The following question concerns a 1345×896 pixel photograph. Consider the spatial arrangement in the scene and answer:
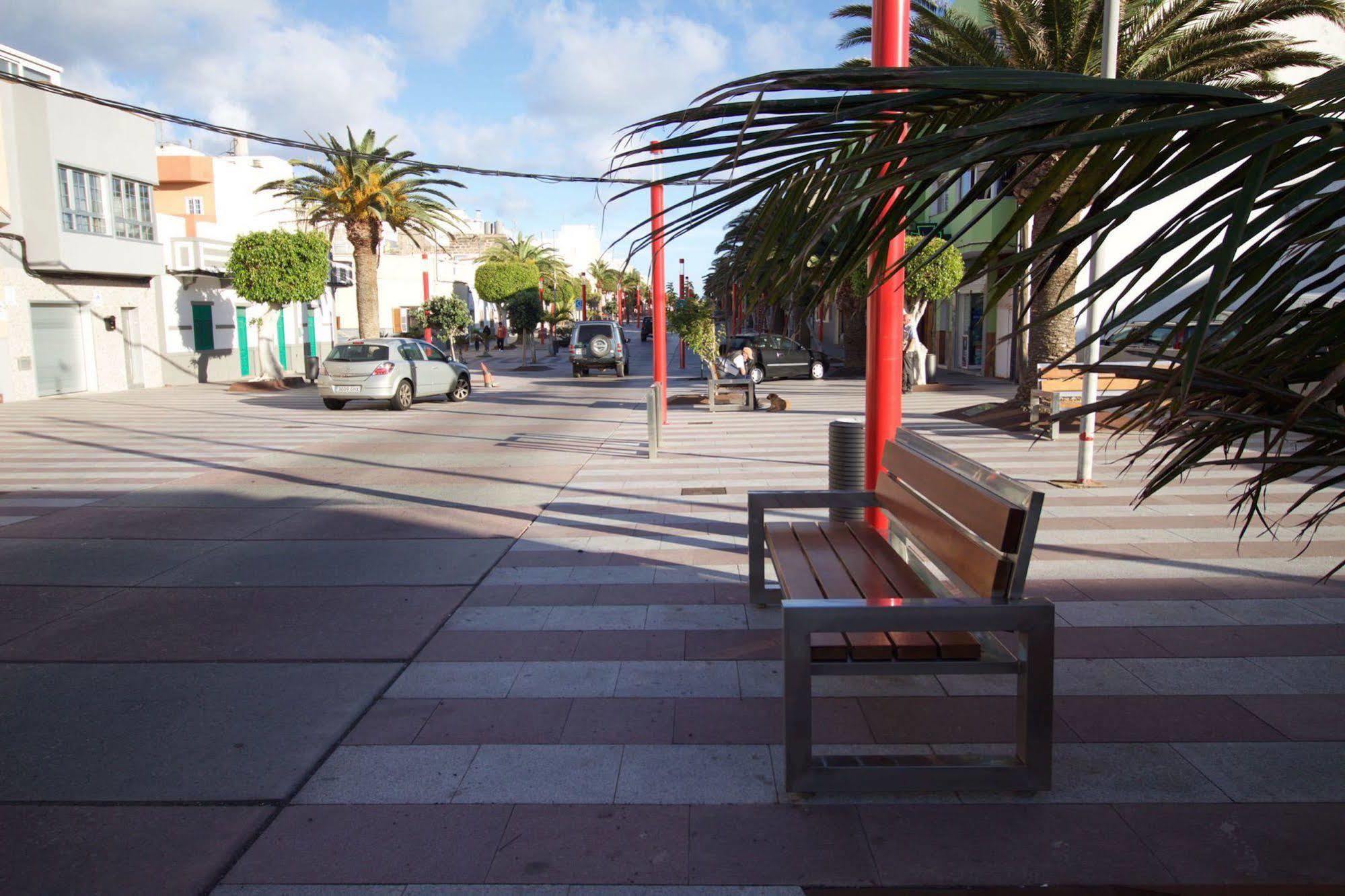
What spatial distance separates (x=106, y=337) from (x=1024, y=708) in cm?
3058

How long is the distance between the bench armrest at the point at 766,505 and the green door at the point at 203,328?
31.7 meters

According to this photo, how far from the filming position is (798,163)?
2301 mm

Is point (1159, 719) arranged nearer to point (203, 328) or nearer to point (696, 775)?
point (696, 775)

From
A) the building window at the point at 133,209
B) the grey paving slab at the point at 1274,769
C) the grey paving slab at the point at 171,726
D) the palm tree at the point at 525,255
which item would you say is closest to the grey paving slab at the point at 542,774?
the grey paving slab at the point at 171,726

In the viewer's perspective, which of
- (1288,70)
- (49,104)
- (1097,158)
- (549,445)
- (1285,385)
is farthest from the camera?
(49,104)

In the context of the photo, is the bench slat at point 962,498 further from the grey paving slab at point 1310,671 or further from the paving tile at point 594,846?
the grey paving slab at point 1310,671

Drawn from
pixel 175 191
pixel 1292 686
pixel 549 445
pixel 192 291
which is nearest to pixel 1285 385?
pixel 1292 686

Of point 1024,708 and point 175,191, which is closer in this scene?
point 1024,708

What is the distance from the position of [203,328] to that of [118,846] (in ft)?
109

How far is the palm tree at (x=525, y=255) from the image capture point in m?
71.5

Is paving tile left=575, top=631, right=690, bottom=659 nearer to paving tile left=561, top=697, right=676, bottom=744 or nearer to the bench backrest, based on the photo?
paving tile left=561, top=697, right=676, bottom=744

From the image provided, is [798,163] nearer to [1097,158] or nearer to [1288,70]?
[1097,158]

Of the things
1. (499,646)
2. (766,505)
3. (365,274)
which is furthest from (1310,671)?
(365,274)

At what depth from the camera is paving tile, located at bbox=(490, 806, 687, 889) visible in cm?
313
